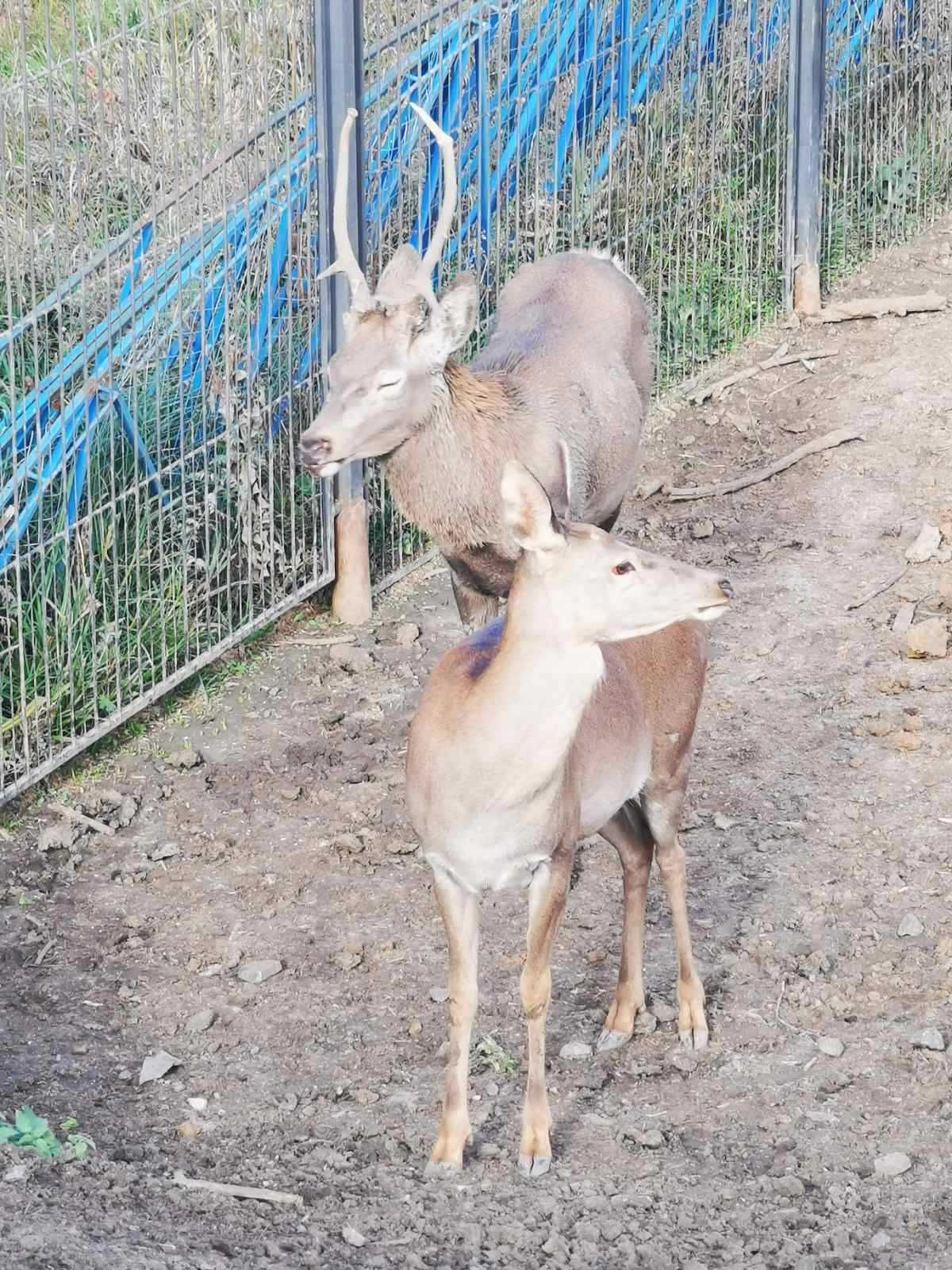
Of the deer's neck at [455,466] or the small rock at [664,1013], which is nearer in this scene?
the small rock at [664,1013]

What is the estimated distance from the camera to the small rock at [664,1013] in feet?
16.6

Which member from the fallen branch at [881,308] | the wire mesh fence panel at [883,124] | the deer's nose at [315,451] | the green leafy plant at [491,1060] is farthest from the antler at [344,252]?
the wire mesh fence panel at [883,124]

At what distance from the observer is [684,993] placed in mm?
4969

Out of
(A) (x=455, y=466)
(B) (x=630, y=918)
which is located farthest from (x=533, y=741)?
(A) (x=455, y=466)

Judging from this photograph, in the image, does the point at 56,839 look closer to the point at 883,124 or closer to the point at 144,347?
the point at 144,347

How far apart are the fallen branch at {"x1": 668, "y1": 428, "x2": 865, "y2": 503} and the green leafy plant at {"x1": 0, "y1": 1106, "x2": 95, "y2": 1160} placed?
15.5 ft

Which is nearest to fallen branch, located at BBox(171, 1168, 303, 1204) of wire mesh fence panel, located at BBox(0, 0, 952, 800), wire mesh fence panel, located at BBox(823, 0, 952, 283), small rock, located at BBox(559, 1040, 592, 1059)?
small rock, located at BBox(559, 1040, 592, 1059)

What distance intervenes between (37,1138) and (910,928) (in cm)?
235

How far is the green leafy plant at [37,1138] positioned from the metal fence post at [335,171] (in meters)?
3.32

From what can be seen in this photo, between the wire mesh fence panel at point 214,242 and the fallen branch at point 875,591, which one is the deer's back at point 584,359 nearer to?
the wire mesh fence panel at point 214,242

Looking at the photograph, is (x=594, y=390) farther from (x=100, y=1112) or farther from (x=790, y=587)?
(x=100, y=1112)

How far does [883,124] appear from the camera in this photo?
424 inches

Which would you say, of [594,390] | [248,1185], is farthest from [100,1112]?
[594,390]

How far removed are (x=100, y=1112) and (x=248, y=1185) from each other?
0.52 meters
